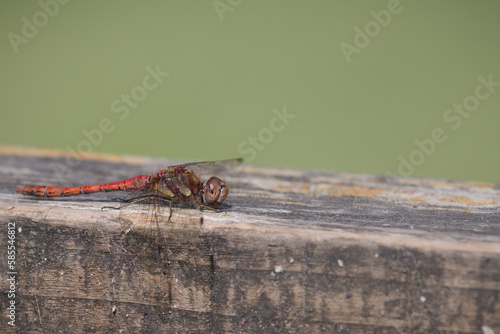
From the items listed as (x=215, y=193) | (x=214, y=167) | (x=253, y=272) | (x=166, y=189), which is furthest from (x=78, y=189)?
(x=253, y=272)

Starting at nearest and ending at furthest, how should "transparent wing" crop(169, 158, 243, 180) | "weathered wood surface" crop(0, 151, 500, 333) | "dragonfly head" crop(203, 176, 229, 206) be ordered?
"weathered wood surface" crop(0, 151, 500, 333) → "dragonfly head" crop(203, 176, 229, 206) → "transparent wing" crop(169, 158, 243, 180)

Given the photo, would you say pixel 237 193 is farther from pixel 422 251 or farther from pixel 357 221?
pixel 422 251

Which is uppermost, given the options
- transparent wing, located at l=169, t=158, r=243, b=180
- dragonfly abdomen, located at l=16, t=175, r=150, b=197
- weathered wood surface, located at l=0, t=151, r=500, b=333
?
transparent wing, located at l=169, t=158, r=243, b=180

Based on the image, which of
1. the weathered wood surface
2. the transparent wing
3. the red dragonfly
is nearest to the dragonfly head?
the red dragonfly

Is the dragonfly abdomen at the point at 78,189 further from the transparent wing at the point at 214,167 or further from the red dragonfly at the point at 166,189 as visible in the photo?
the transparent wing at the point at 214,167

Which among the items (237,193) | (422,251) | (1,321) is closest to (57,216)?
(1,321)

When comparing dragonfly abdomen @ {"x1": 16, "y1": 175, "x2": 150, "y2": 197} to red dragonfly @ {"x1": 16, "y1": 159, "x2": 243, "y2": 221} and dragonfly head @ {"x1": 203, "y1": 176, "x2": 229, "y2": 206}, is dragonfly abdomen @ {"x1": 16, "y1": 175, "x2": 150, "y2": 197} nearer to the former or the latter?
red dragonfly @ {"x1": 16, "y1": 159, "x2": 243, "y2": 221}
